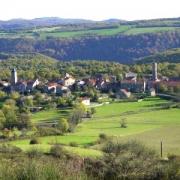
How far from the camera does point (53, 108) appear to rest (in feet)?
133

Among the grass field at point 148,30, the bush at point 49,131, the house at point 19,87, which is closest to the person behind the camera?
the bush at point 49,131

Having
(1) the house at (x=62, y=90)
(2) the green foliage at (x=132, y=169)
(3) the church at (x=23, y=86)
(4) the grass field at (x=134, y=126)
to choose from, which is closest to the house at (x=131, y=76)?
(1) the house at (x=62, y=90)

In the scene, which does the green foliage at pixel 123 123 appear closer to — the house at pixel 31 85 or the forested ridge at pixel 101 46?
the house at pixel 31 85

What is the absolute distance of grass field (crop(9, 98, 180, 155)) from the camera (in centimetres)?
2747

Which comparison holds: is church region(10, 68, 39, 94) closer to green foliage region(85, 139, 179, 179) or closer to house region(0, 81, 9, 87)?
house region(0, 81, 9, 87)

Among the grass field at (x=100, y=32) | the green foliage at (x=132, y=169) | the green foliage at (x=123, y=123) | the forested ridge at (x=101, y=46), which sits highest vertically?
the green foliage at (x=132, y=169)

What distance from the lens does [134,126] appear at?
32.8 meters

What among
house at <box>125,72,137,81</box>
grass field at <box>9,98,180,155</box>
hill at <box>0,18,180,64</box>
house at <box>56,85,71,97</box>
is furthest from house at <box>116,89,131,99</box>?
hill at <box>0,18,180,64</box>

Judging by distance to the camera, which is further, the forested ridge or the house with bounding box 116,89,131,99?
the forested ridge

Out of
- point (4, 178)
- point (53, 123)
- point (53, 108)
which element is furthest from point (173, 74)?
point (4, 178)

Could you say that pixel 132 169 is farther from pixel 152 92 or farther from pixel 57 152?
pixel 152 92

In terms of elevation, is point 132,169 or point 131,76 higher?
point 132,169

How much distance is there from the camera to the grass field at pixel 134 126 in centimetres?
2747

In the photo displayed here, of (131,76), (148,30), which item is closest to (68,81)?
(131,76)
